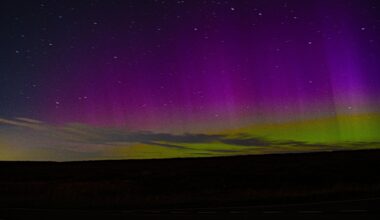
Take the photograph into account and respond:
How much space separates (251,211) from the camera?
15.9m

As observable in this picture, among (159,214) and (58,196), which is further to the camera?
(58,196)

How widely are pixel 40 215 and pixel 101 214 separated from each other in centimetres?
240

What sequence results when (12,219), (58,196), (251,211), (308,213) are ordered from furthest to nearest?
1. (58,196)
2. (12,219)
3. (251,211)
4. (308,213)

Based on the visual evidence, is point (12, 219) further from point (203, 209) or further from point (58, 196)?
point (58, 196)

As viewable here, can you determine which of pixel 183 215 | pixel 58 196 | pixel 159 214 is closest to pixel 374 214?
pixel 183 215

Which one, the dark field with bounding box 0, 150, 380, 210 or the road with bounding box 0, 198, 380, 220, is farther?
the dark field with bounding box 0, 150, 380, 210

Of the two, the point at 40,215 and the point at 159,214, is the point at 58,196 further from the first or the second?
the point at 159,214

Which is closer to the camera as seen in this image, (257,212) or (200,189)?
(257,212)

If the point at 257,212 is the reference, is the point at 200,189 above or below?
above

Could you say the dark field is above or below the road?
above

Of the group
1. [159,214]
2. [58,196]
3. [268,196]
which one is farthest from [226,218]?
[58,196]

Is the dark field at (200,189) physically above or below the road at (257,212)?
above

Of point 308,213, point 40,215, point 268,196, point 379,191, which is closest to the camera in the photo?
point 308,213

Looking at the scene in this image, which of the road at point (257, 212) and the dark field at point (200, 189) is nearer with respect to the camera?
the road at point (257, 212)
